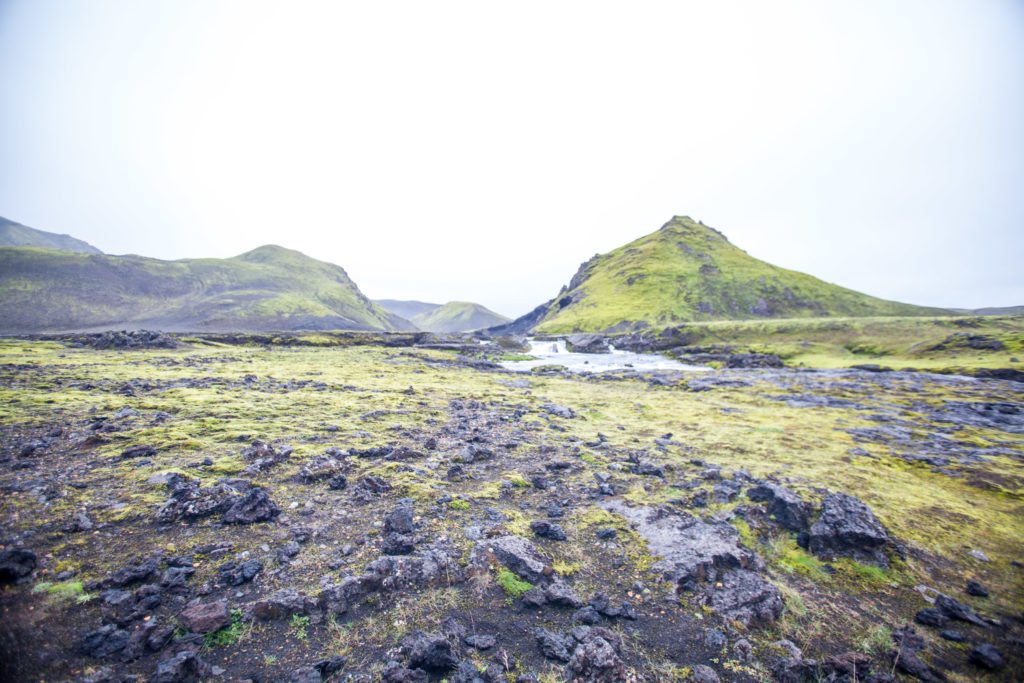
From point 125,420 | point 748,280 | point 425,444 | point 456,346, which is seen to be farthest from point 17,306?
point 748,280

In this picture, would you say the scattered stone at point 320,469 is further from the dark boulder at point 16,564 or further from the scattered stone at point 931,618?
the scattered stone at point 931,618

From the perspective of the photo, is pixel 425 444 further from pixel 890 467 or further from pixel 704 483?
pixel 890 467

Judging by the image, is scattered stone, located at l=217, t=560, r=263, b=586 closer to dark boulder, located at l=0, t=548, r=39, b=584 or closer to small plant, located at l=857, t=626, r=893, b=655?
dark boulder, located at l=0, t=548, r=39, b=584

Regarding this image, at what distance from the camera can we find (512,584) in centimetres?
686

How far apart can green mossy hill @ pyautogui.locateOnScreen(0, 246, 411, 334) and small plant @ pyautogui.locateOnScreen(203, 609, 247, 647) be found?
142260mm

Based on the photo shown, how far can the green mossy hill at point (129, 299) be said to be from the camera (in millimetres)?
111938

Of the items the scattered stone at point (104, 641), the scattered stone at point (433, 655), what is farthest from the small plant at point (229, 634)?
the scattered stone at point (433, 655)

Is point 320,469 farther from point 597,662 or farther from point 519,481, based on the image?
point 597,662

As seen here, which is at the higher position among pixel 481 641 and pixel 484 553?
pixel 484 553

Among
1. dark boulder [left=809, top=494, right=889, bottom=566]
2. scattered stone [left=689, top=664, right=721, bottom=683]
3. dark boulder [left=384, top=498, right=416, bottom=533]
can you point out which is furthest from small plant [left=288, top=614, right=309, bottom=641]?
dark boulder [left=809, top=494, right=889, bottom=566]

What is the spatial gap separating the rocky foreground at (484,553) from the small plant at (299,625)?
0.03 metres

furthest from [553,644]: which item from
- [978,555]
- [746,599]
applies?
[978,555]

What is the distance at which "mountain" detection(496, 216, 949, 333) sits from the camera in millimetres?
125125

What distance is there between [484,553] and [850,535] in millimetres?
7928
